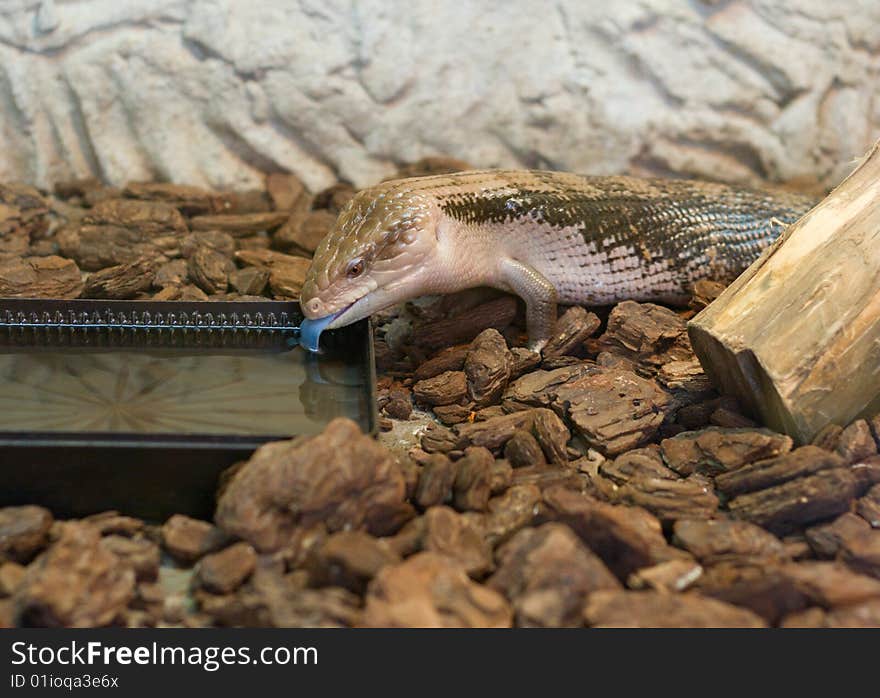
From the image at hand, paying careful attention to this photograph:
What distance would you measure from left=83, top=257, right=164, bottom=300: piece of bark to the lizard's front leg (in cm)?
160

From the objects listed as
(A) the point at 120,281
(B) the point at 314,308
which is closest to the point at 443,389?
(B) the point at 314,308

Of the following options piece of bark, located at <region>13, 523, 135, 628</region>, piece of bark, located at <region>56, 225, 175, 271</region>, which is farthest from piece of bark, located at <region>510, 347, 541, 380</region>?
piece of bark, located at <region>56, 225, 175, 271</region>

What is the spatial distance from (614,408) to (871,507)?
0.86 metres

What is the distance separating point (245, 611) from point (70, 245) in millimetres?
2742

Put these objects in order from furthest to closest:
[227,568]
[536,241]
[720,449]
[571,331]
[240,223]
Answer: [240,223]
[536,241]
[571,331]
[720,449]
[227,568]

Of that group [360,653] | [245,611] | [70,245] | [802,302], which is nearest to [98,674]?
[245,611]

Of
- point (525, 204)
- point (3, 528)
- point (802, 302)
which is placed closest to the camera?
point (3, 528)

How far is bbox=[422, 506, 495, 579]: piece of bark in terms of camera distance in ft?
7.45

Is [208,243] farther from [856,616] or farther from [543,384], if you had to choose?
[856,616]

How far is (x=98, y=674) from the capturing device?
1968 millimetres

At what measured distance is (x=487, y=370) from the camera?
3.38m

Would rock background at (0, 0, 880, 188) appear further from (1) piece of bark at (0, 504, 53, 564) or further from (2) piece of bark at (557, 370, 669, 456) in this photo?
(1) piece of bark at (0, 504, 53, 564)

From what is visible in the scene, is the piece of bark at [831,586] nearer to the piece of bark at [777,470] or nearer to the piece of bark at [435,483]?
the piece of bark at [777,470]

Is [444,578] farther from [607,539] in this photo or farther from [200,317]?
[200,317]
